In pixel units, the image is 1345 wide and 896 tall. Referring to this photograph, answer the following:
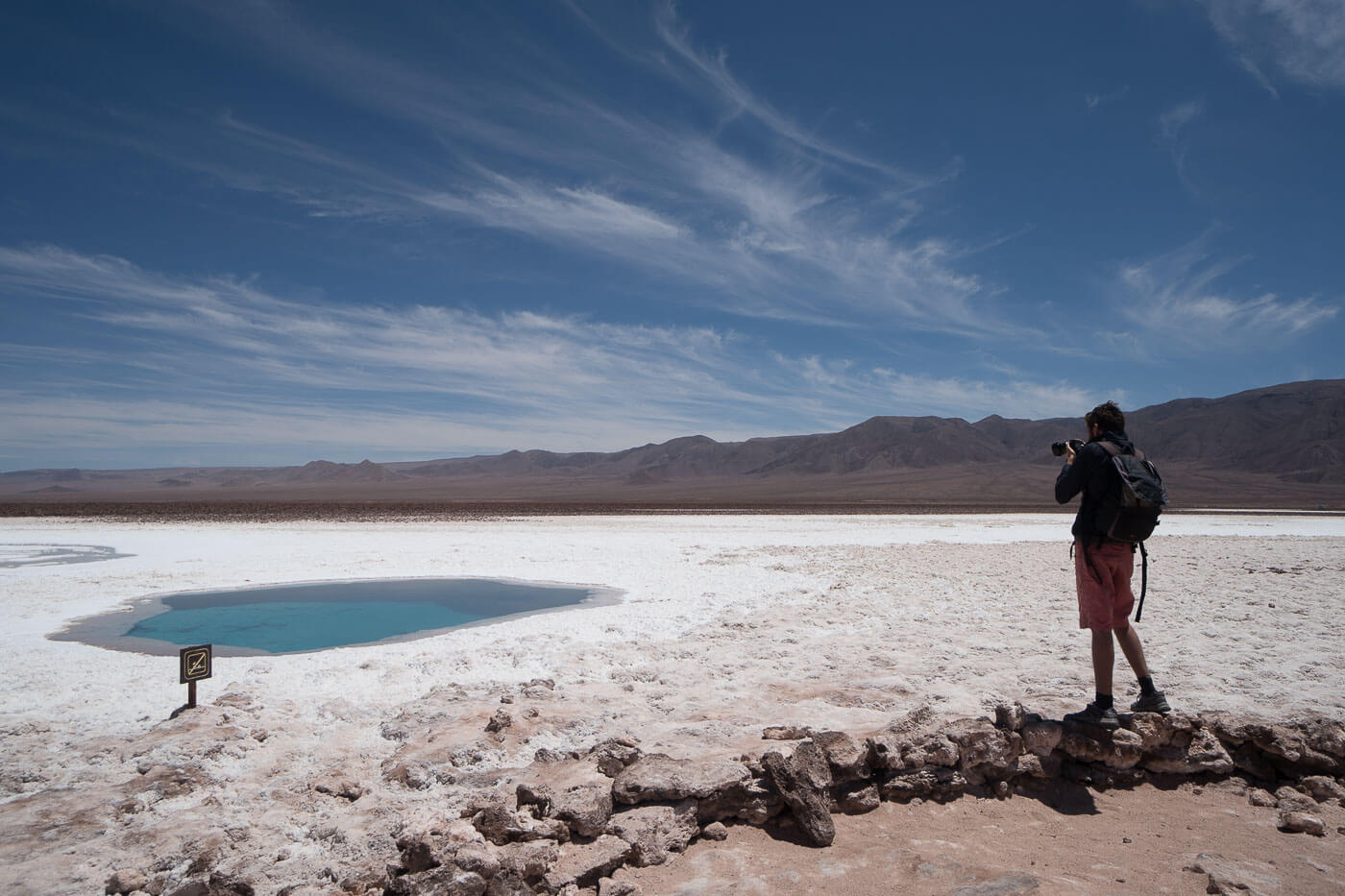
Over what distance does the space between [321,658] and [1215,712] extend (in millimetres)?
6450

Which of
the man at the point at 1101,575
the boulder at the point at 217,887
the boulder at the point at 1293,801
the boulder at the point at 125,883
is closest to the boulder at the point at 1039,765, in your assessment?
the man at the point at 1101,575

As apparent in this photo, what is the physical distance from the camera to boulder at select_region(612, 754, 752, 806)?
3373 millimetres

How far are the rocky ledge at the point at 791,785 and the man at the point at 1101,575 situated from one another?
32 cm

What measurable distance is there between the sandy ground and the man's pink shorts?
0.91 m

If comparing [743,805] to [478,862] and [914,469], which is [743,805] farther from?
[914,469]

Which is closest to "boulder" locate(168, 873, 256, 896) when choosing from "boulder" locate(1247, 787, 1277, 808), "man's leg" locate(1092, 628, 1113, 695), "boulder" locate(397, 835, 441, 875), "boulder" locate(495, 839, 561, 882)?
"boulder" locate(397, 835, 441, 875)

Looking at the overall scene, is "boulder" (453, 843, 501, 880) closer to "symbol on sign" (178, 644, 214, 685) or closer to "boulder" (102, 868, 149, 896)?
"boulder" (102, 868, 149, 896)

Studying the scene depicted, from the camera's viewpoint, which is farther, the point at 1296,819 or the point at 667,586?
the point at 667,586

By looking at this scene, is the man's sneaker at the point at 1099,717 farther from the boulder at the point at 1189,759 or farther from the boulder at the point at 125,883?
the boulder at the point at 125,883

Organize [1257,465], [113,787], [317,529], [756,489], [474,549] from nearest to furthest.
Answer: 1. [113,787]
2. [474,549]
3. [317,529]
4. [756,489]
5. [1257,465]

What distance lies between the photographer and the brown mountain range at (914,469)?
236 ft

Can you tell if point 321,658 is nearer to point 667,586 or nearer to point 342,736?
point 342,736

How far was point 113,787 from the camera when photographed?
3721mm

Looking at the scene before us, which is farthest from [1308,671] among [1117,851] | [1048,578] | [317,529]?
[317,529]
